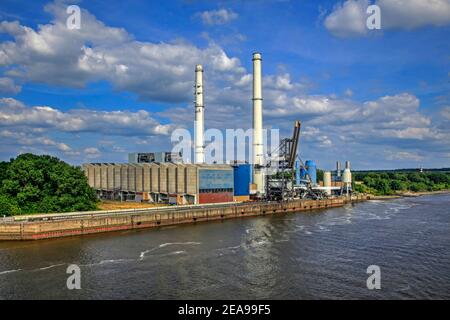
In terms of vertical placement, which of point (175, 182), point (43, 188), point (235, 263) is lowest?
point (235, 263)

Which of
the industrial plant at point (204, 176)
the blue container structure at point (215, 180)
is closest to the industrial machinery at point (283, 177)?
the industrial plant at point (204, 176)

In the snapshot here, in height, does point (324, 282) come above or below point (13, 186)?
below

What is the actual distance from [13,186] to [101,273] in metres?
40.7

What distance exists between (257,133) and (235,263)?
229 ft

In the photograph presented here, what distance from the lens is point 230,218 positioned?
8388 centimetres

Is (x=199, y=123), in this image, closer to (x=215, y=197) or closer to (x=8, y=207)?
(x=215, y=197)

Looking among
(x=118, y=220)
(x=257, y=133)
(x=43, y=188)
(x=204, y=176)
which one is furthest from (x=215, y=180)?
(x=43, y=188)

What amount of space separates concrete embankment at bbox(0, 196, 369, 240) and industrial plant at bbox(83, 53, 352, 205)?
6.85m

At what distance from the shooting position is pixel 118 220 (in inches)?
2601

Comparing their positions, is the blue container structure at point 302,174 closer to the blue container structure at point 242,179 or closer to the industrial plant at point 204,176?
the industrial plant at point 204,176

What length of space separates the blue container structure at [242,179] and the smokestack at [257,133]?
27.7 feet

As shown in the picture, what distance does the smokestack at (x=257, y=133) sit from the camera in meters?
109
